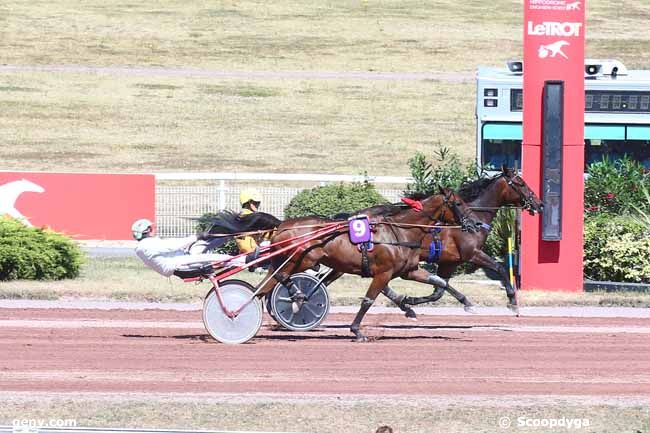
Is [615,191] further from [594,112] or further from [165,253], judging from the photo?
[165,253]

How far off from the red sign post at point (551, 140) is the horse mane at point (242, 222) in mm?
5043

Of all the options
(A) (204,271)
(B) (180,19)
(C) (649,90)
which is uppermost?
(B) (180,19)

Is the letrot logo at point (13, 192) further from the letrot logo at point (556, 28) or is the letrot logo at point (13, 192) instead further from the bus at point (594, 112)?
the letrot logo at point (556, 28)

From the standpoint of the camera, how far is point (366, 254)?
13398mm

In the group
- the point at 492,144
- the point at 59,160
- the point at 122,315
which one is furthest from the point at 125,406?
the point at 59,160

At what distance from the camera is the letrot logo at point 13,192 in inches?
884

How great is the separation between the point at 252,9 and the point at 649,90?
3187 cm

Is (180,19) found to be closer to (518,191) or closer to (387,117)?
(387,117)

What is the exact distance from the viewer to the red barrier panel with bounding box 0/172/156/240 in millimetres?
22641

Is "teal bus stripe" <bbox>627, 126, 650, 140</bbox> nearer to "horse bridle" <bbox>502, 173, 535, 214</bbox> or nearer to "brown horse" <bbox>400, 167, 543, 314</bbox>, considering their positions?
"brown horse" <bbox>400, 167, 543, 314</bbox>

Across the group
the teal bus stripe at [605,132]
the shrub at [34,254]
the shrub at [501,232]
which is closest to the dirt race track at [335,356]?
the shrub at [34,254]

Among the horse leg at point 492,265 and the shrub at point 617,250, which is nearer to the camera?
the horse leg at point 492,265

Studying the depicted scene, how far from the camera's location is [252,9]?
54.3m

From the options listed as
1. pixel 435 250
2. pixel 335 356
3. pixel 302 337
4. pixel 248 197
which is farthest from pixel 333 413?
pixel 248 197
